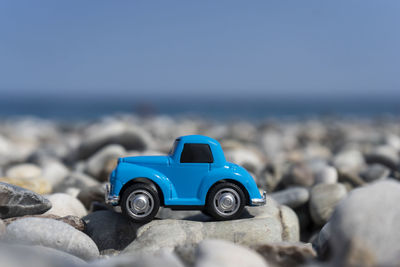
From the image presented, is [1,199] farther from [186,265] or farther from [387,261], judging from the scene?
[387,261]

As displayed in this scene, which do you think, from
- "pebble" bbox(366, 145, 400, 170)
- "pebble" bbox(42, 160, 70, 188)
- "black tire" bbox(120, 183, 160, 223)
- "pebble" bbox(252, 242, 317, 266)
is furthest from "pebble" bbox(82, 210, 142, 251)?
"pebble" bbox(366, 145, 400, 170)

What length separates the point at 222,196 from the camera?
5.54 metres

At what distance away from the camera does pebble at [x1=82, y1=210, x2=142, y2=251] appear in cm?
561

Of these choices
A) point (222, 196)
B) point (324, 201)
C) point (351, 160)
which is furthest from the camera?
point (351, 160)

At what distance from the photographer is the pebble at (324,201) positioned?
24.5 feet

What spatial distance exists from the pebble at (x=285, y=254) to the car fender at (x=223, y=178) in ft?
3.64

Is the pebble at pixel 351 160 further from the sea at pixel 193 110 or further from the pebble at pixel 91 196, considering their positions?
the sea at pixel 193 110

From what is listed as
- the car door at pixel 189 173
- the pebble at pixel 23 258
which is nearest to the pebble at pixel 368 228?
the car door at pixel 189 173

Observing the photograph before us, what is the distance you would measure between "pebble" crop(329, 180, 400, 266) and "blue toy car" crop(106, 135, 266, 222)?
1.41 m

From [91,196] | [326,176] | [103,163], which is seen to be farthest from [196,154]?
[103,163]

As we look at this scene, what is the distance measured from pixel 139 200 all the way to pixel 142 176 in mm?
278

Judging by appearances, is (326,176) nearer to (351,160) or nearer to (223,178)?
(351,160)

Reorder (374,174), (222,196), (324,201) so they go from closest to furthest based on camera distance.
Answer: (222,196)
(324,201)
(374,174)

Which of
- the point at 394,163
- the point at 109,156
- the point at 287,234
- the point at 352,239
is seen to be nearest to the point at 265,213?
the point at 287,234
